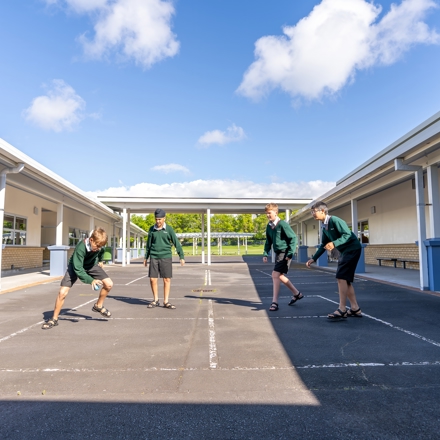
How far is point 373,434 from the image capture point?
7.19 feet

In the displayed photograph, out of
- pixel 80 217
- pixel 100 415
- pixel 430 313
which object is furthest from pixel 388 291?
pixel 80 217

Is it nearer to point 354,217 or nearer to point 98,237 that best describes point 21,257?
point 98,237

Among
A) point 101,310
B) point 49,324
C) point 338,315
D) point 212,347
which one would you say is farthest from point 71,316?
point 338,315

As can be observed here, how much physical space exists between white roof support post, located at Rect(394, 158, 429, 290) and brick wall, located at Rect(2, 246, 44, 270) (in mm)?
14842

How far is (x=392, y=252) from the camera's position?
1698 centimetres

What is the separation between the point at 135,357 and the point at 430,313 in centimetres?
479

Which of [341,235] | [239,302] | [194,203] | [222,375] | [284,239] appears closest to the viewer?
[222,375]

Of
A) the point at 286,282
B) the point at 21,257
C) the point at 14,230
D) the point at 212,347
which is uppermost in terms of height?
the point at 14,230

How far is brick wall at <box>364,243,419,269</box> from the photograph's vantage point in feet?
49.3

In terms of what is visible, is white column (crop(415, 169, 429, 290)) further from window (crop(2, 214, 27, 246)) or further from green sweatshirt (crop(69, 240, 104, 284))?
window (crop(2, 214, 27, 246))

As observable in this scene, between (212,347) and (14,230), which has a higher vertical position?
(14,230)

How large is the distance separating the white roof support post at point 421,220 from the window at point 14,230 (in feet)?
47.8

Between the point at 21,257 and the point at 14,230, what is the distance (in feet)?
5.40

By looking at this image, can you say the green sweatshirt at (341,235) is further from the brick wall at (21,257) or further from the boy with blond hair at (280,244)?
the brick wall at (21,257)
